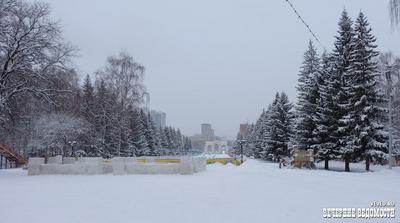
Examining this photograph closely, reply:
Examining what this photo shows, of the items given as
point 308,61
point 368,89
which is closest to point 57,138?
point 308,61

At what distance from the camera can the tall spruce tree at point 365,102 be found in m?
28.2

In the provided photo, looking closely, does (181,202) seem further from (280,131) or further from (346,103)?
(280,131)

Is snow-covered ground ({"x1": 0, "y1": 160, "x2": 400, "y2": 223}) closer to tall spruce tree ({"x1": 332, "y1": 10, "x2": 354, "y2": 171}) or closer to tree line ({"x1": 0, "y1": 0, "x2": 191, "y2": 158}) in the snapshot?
tree line ({"x1": 0, "y1": 0, "x2": 191, "y2": 158})

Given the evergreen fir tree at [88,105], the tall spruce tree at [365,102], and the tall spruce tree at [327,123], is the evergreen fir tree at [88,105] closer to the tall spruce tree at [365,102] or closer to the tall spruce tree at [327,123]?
the tall spruce tree at [327,123]

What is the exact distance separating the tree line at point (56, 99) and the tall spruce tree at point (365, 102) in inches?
821

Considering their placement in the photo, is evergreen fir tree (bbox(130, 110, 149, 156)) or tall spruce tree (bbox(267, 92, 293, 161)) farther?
evergreen fir tree (bbox(130, 110, 149, 156))

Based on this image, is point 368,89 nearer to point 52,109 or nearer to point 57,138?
point 52,109

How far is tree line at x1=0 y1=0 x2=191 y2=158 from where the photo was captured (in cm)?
2209

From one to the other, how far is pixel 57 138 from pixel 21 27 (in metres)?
21.4

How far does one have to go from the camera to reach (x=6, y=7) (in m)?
21.4

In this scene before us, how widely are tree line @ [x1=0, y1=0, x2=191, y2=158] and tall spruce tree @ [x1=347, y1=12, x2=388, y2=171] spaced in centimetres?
2086

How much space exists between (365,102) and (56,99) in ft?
72.9

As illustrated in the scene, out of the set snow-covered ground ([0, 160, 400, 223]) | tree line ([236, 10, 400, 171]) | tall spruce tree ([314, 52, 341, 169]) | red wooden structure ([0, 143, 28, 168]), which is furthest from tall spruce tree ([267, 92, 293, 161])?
snow-covered ground ([0, 160, 400, 223])

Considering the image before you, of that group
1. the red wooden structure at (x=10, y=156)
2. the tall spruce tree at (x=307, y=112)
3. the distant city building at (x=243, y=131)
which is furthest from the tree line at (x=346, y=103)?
the distant city building at (x=243, y=131)
